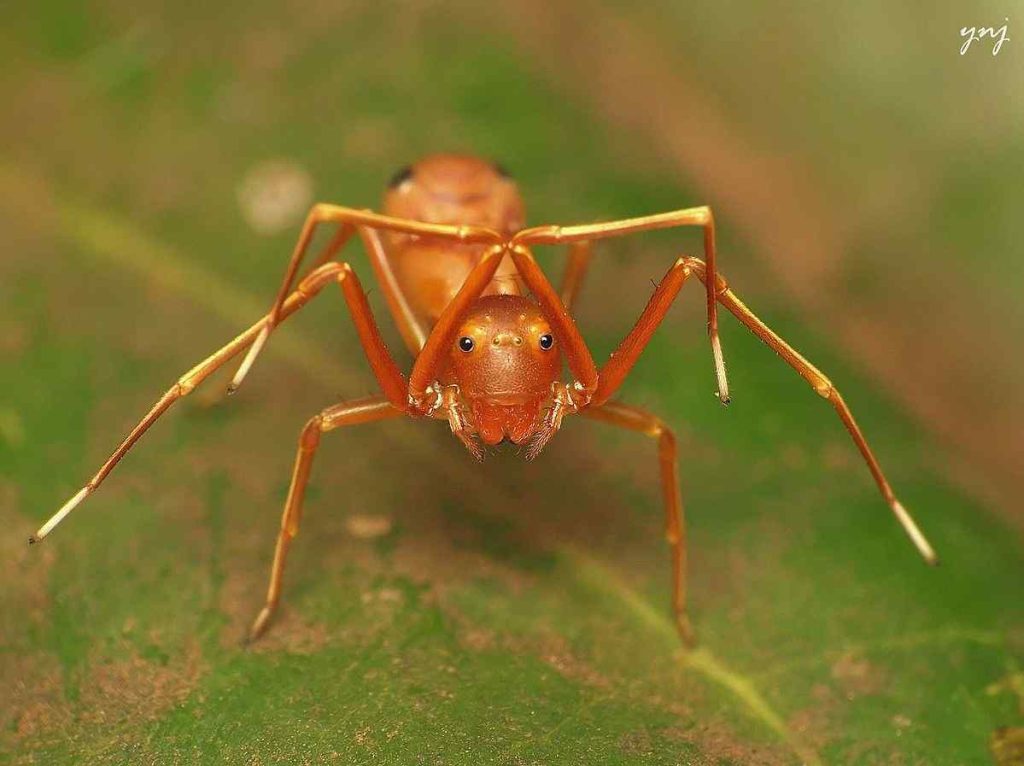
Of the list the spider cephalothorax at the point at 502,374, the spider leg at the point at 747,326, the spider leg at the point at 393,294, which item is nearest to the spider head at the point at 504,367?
the spider cephalothorax at the point at 502,374

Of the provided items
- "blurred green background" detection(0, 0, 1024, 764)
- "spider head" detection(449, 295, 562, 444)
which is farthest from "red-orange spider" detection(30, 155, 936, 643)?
"blurred green background" detection(0, 0, 1024, 764)

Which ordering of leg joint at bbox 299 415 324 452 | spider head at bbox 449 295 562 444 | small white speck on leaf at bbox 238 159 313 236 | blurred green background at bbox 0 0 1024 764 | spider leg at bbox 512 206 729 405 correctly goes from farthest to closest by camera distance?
small white speck on leaf at bbox 238 159 313 236, leg joint at bbox 299 415 324 452, spider head at bbox 449 295 562 444, blurred green background at bbox 0 0 1024 764, spider leg at bbox 512 206 729 405

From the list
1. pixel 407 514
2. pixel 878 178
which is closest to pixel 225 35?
pixel 407 514

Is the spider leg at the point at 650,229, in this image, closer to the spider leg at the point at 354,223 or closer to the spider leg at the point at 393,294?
the spider leg at the point at 354,223

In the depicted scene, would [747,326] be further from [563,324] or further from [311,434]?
[311,434]

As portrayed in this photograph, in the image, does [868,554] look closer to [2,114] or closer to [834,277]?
[834,277]

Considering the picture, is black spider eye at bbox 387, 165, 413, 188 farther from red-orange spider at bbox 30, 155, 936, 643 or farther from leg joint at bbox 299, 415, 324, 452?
leg joint at bbox 299, 415, 324, 452

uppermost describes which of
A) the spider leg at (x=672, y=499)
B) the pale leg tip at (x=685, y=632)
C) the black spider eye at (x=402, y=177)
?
the black spider eye at (x=402, y=177)

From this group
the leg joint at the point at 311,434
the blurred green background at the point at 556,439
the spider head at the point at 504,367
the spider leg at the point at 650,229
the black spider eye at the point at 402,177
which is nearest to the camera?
the spider leg at the point at 650,229
